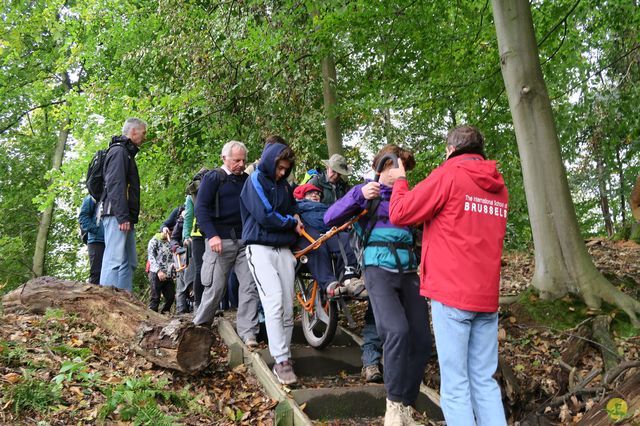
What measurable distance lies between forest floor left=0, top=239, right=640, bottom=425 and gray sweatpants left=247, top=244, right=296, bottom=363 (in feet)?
1.59

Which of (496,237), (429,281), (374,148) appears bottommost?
(429,281)

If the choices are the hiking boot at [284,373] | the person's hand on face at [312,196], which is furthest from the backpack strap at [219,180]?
the hiking boot at [284,373]

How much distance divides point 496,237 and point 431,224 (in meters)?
0.43

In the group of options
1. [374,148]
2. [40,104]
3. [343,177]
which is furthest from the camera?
[40,104]

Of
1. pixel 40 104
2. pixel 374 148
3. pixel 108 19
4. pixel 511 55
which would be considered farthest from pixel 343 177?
pixel 40 104

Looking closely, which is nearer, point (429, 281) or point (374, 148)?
point (429, 281)

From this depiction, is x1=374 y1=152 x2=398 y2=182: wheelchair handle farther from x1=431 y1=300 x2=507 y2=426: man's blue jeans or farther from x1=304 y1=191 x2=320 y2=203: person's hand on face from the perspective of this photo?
x1=304 y1=191 x2=320 y2=203: person's hand on face

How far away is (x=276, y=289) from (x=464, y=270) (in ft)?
7.21

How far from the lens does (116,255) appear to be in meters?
6.17

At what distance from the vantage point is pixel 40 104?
20469 millimetres

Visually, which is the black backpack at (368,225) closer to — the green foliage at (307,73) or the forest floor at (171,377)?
the forest floor at (171,377)

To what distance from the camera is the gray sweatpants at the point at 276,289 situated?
493 centimetres

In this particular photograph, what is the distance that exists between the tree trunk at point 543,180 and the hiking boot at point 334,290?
259 cm

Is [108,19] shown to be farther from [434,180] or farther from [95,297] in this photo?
[434,180]
